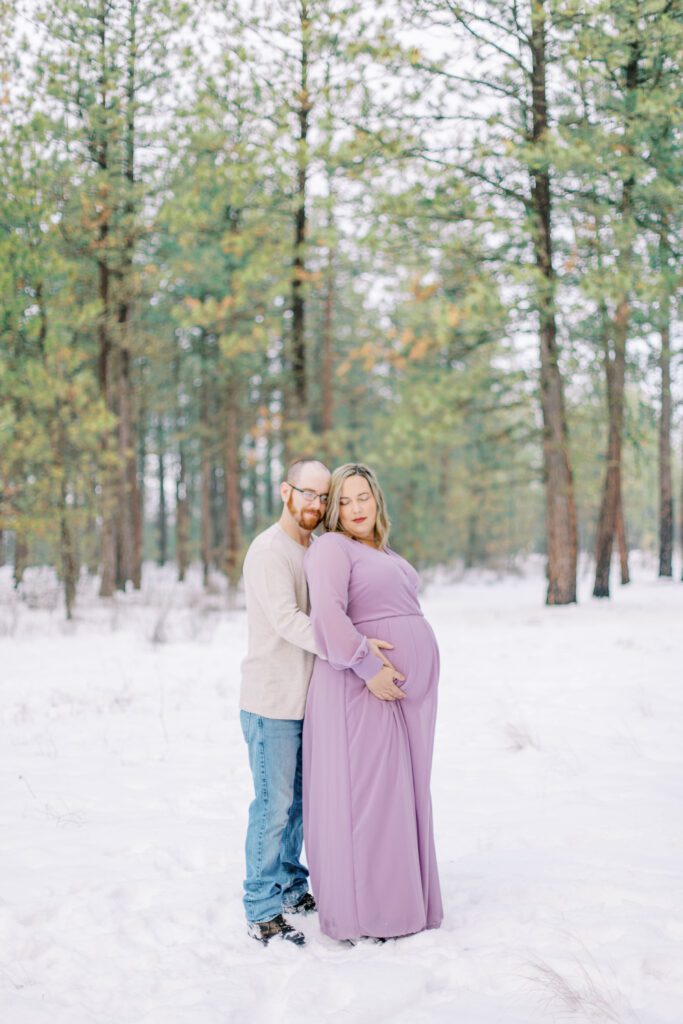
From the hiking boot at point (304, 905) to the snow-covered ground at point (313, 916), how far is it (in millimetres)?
112

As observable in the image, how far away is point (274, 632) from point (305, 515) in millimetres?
513

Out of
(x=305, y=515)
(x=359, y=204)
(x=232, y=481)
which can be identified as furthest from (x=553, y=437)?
(x=305, y=515)

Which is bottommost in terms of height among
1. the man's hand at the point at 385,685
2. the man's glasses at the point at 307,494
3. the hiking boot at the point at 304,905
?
the hiking boot at the point at 304,905

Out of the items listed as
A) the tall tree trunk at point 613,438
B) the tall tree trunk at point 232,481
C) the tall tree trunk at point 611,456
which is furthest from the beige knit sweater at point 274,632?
the tall tree trunk at point 232,481

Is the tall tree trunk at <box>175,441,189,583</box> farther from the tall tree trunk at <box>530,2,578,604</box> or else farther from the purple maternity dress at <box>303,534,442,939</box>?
the purple maternity dress at <box>303,534,442,939</box>

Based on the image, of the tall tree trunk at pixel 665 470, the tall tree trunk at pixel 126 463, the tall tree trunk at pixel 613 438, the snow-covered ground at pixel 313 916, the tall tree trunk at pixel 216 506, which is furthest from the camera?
the tall tree trunk at pixel 216 506

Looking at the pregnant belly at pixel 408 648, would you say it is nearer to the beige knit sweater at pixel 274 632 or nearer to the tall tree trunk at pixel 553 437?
the beige knit sweater at pixel 274 632

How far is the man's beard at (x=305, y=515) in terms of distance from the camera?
3.55 metres

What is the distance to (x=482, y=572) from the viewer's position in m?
31.2

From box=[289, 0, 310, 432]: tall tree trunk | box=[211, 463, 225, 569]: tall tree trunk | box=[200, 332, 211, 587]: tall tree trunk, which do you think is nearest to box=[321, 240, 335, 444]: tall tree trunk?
box=[200, 332, 211, 587]: tall tree trunk

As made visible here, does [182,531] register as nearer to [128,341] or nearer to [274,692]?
[128,341]

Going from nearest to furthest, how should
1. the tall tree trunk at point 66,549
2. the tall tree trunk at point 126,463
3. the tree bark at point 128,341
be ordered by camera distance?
the tall tree trunk at point 66,549 → the tree bark at point 128,341 → the tall tree trunk at point 126,463

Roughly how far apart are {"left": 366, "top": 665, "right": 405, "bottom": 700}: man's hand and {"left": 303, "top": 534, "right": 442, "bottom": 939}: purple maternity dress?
0.12 ft

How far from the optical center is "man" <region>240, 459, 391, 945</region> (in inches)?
136
